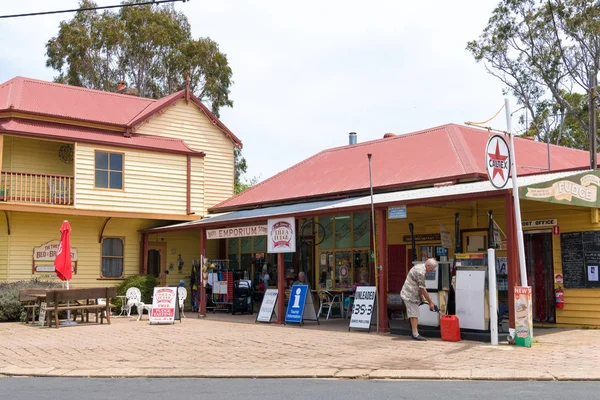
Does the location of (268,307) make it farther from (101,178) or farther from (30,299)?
(101,178)

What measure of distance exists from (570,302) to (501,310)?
1.47 metres

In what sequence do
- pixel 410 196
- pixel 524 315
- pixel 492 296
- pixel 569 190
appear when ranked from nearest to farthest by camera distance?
pixel 524 315
pixel 492 296
pixel 569 190
pixel 410 196

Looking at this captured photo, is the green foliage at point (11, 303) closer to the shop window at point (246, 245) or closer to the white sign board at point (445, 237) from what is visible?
the shop window at point (246, 245)

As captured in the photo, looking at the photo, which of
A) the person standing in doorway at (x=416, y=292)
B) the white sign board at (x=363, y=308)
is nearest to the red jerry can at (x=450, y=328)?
the person standing in doorway at (x=416, y=292)

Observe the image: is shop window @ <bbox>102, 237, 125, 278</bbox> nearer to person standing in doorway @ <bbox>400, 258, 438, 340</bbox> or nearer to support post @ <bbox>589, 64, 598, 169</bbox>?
person standing in doorway @ <bbox>400, 258, 438, 340</bbox>

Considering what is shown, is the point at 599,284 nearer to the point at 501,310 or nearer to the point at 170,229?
the point at 501,310

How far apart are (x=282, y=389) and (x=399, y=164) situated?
12.5m

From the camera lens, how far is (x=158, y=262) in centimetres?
2417

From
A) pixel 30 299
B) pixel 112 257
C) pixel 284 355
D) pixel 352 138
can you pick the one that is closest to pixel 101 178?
pixel 112 257

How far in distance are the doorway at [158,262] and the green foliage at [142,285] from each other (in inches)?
60.9

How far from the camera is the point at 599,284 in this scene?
15.0m

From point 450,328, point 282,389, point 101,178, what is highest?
point 101,178

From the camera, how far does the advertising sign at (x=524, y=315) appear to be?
11.7 metres

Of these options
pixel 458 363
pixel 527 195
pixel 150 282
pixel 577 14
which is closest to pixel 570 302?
pixel 527 195
